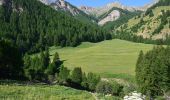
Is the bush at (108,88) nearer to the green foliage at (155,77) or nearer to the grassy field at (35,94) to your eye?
the green foliage at (155,77)

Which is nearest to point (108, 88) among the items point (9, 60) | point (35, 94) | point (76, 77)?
point (76, 77)

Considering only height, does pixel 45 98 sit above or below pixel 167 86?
above

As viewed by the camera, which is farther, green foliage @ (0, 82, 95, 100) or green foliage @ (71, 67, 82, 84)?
green foliage @ (71, 67, 82, 84)

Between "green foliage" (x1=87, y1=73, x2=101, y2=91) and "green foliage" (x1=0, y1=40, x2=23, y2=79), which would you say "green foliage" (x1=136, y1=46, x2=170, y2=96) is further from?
"green foliage" (x1=0, y1=40, x2=23, y2=79)

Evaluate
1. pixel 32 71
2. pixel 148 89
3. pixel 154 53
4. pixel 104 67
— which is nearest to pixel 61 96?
pixel 148 89

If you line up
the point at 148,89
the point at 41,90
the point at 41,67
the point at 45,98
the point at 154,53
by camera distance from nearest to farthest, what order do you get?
the point at 45,98 < the point at 41,90 < the point at 148,89 < the point at 154,53 < the point at 41,67

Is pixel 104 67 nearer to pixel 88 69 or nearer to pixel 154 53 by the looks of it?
pixel 88 69

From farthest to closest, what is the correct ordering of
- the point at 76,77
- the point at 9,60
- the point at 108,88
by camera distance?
the point at 76,77
the point at 108,88
the point at 9,60

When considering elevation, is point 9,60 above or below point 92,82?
above

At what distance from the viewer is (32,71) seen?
146125 millimetres

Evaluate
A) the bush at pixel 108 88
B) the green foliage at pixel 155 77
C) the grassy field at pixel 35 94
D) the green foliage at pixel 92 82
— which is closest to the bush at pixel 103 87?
the bush at pixel 108 88

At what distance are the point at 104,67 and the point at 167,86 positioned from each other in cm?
6812

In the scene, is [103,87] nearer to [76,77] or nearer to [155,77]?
[76,77]

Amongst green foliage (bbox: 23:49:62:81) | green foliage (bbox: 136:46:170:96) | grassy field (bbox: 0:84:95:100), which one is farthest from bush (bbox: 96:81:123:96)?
grassy field (bbox: 0:84:95:100)
